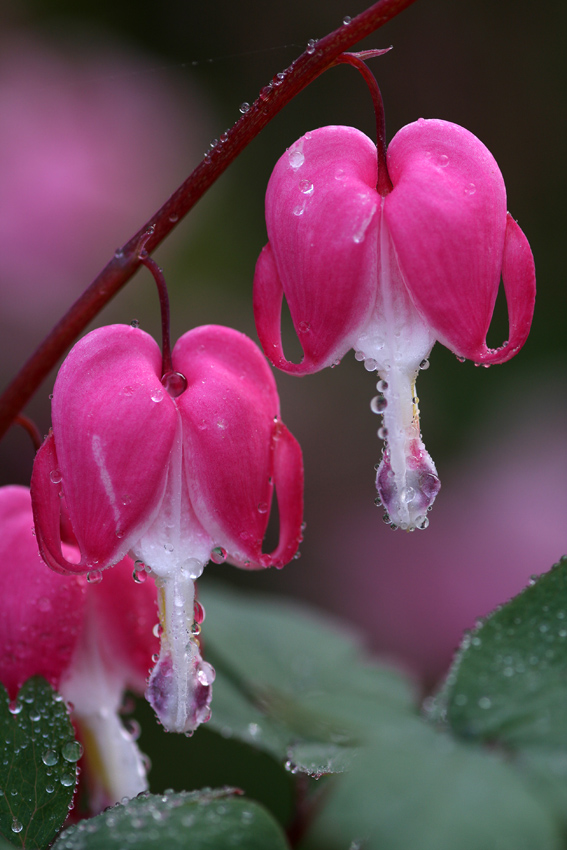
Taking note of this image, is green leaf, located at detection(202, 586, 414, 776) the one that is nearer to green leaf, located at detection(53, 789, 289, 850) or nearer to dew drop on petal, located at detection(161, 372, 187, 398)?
green leaf, located at detection(53, 789, 289, 850)

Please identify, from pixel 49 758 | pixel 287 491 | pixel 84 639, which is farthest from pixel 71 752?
pixel 287 491

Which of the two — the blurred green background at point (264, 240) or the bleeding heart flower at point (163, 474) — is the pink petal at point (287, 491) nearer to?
the bleeding heart flower at point (163, 474)

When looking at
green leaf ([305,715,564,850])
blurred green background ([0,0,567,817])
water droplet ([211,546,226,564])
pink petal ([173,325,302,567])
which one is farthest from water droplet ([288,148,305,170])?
blurred green background ([0,0,567,817])

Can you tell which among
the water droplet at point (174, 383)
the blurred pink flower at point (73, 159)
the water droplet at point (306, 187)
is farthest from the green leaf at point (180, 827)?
the blurred pink flower at point (73, 159)

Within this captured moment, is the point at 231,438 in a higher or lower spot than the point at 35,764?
higher

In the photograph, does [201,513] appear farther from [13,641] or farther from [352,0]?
[352,0]

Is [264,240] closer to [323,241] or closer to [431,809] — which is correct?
→ [323,241]
